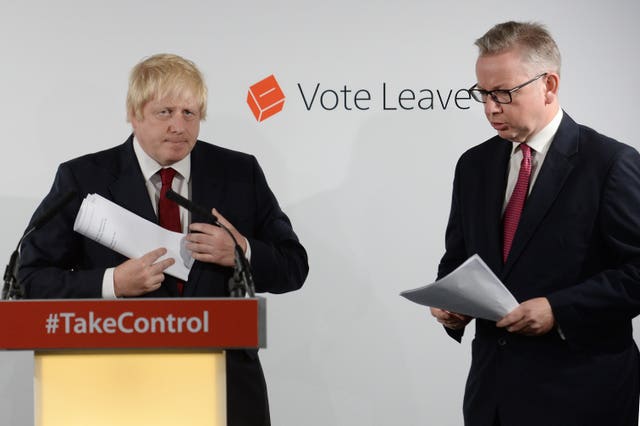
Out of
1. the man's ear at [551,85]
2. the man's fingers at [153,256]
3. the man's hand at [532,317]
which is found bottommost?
the man's hand at [532,317]

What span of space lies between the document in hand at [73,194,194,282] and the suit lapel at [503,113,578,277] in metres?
0.78

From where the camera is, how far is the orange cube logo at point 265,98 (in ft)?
10.7

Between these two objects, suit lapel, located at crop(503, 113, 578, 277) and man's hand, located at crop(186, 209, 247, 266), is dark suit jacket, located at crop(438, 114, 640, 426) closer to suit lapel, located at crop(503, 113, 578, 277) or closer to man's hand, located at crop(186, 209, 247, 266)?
suit lapel, located at crop(503, 113, 578, 277)

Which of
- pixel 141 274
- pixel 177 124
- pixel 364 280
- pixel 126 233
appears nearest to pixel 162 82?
pixel 177 124

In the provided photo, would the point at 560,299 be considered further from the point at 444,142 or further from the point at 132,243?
the point at 444,142

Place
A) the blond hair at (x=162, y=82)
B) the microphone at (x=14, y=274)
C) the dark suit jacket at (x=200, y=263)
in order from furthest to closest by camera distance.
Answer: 1. the blond hair at (x=162, y=82)
2. the dark suit jacket at (x=200, y=263)
3. the microphone at (x=14, y=274)

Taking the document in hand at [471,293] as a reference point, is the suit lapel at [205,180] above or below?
above

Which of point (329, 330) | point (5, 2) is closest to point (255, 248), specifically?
point (329, 330)

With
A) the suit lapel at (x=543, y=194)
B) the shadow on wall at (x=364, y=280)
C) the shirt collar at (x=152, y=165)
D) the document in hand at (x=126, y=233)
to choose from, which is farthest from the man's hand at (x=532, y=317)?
the shadow on wall at (x=364, y=280)

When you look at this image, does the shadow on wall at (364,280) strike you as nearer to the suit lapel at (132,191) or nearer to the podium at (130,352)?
the suit lapel at (132,191)

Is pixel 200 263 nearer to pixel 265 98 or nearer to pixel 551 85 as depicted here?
pixel 551 85

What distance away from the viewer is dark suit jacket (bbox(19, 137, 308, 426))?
213cm

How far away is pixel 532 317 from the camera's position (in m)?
2.00

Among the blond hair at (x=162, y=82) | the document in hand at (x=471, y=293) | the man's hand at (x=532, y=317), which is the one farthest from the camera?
the blond hair at (x=162, y=82)
